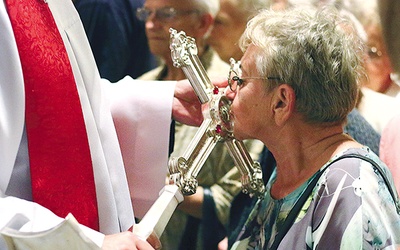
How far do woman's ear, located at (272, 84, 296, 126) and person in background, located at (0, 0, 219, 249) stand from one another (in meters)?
0.58

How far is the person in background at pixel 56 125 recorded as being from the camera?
2.71 m

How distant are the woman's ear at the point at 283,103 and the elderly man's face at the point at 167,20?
6.01 feet

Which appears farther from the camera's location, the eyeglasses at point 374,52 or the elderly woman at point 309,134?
the eyeglasses at point 374,52

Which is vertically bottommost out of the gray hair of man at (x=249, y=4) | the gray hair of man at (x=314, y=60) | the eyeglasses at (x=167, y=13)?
the eyeglasses at (x=167, y=13)

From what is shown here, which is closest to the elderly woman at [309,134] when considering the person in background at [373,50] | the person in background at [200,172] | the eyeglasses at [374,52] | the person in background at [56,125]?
the person in background at [56,125]

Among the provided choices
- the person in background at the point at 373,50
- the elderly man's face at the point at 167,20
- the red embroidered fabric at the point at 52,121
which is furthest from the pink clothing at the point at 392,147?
the elderly man's face at the point at 167,20

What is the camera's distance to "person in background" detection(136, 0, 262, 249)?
4285 mm

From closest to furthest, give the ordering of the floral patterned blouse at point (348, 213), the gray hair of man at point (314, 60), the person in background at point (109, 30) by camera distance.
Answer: the floral patterned blouse at point (348, 213)
the gray hair of man at point (314, 60)
the person in background at point (109, 30)

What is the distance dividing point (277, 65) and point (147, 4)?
2.02m

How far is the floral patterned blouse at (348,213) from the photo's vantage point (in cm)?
260

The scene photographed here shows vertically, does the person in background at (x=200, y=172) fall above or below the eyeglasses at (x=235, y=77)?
below

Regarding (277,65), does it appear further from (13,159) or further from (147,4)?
(147,4)

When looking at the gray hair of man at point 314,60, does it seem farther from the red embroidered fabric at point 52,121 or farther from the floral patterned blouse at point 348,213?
the red embroidered fabric at point 52,121

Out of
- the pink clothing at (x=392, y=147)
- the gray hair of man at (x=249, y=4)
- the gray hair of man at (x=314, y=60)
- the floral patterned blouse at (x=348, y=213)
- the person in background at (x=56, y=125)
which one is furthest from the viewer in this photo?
the gray hair of man at (x=249, y=4)
